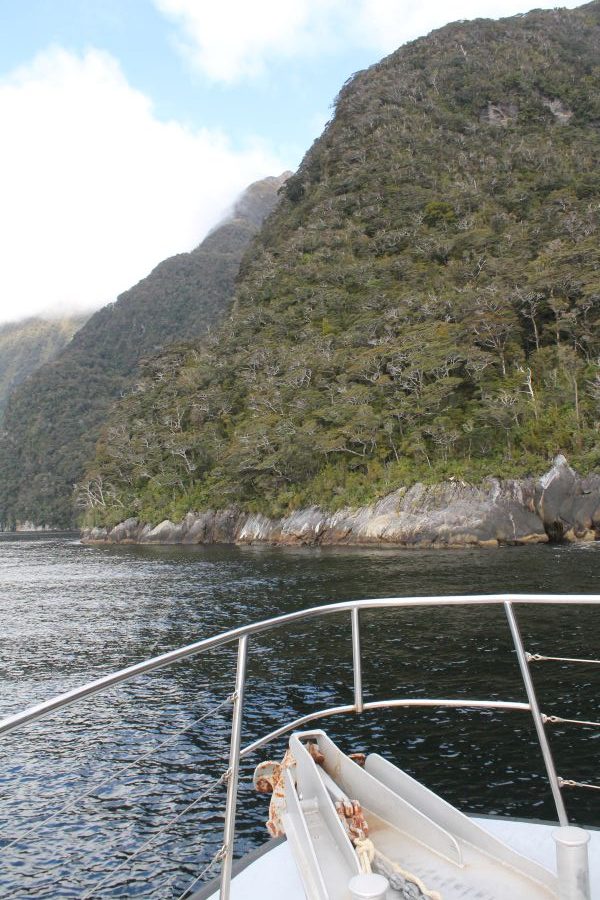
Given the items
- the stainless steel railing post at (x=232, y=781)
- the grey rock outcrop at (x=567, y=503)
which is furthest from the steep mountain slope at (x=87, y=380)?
the stainless steel railing post at (x=232, y=781)

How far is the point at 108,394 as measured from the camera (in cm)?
15100

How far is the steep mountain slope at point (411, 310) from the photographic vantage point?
43812 millimetres

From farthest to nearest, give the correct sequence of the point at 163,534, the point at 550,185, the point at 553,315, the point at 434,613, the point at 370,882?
1. the point at 550,185
2. the point at 163,534
3. the point at 553,315
4. the point at 434,613
5. the point at 370,882

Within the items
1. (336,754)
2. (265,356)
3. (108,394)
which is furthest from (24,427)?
(336,754)

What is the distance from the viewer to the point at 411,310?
5778cm

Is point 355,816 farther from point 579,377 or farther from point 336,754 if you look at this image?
point 579,377

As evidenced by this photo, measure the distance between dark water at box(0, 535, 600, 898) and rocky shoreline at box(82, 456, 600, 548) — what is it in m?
10.5

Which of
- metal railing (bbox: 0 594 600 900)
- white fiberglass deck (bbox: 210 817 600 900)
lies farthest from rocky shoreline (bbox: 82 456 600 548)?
metal railing (bbox: 0 594 600 900)

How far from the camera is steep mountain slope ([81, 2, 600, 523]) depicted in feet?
144

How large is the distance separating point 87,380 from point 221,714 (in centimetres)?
15324

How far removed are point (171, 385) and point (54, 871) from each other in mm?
76496

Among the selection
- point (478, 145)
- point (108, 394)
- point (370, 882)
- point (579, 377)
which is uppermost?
point (478, 145)

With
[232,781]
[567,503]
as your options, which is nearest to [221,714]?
[232,781]

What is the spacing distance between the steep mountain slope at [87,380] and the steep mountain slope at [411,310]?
124ft
